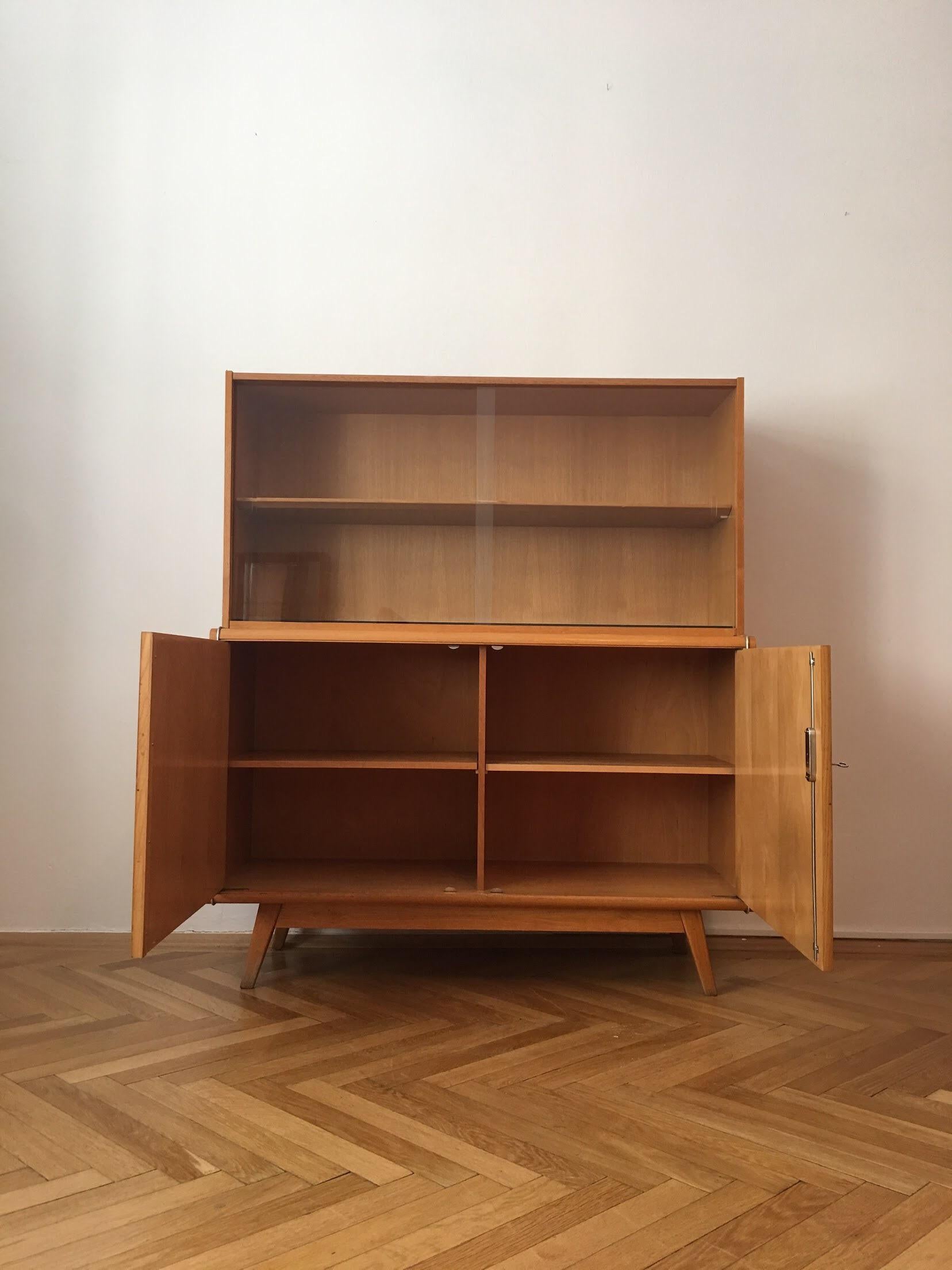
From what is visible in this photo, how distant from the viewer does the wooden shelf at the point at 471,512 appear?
251 centimetres

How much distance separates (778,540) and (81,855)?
2098 millimetres

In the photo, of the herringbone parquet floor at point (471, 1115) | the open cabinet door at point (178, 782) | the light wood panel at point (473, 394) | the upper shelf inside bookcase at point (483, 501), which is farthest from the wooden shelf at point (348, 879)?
the light wood panel at point (473, 394)

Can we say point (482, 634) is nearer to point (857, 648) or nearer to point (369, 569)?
point (369, 569)

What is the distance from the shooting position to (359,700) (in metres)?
2.78

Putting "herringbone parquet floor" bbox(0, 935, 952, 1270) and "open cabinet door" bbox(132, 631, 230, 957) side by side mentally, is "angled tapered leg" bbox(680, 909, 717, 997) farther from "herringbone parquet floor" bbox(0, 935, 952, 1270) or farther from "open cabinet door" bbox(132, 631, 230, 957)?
"open cabinet door" bbox(132, 631, 230, 957)

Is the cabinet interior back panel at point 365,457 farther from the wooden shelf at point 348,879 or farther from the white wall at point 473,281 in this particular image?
the wooden shelf at point 348,879

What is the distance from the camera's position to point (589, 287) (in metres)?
2.87

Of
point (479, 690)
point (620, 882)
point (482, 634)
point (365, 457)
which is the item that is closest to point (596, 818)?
point (620, 882)

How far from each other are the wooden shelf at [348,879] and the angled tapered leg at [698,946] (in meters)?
0.50

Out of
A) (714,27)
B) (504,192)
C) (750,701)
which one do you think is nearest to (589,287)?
(504,192)

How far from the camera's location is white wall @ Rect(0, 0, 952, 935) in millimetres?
2807

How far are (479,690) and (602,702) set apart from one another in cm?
49

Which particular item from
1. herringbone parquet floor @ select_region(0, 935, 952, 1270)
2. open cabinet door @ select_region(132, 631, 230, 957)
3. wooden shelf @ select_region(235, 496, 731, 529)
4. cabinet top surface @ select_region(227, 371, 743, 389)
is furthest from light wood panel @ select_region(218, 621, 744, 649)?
herringbone parquet floor @ select_region(0, 935, 952, 1270)

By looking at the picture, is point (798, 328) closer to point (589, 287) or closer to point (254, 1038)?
point (589, 287)
